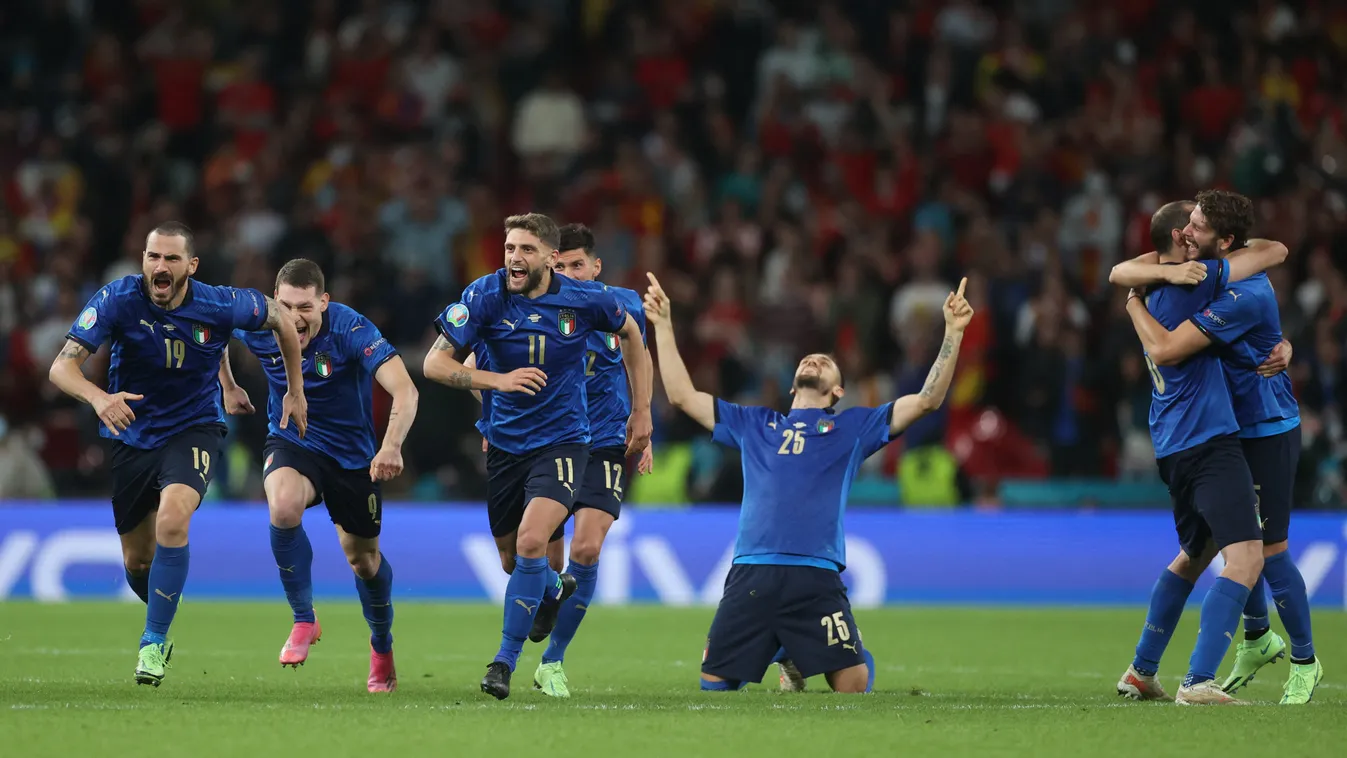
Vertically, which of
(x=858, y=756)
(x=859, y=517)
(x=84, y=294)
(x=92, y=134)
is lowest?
(x=858, y=756)

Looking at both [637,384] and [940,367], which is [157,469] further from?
[940,367]

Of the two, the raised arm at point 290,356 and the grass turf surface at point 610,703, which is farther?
the raised arm at point 290,356

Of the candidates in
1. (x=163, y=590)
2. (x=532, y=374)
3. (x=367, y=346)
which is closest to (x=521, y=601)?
(x=532, y=374)

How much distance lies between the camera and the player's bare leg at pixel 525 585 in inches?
331

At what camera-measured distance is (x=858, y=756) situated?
6.67m

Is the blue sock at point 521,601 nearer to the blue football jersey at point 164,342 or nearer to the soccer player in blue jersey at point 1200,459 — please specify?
the blue football jersey at point 164,342

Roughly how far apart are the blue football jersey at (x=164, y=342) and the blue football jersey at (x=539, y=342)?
1128mm

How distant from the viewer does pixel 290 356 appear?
9227mm

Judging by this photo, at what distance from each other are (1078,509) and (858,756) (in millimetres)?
9903

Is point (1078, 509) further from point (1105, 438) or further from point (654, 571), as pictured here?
point (654, 571)

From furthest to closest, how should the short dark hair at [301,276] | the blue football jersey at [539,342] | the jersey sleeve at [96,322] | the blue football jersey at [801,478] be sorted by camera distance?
1. the short dark hair at [301,276]
2. the blue football jersey at [801,478]
3. the blue football jersey at [539,342]
4. the jersey sleeve at [96,322]

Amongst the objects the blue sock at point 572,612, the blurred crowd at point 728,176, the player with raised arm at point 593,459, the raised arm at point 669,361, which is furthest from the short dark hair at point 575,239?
the blurred crowd at point 728,176

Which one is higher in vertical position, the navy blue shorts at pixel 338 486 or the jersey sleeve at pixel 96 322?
the jersey sleeve at pixel 96 322

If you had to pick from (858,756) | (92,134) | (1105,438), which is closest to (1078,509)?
(1105,438)
